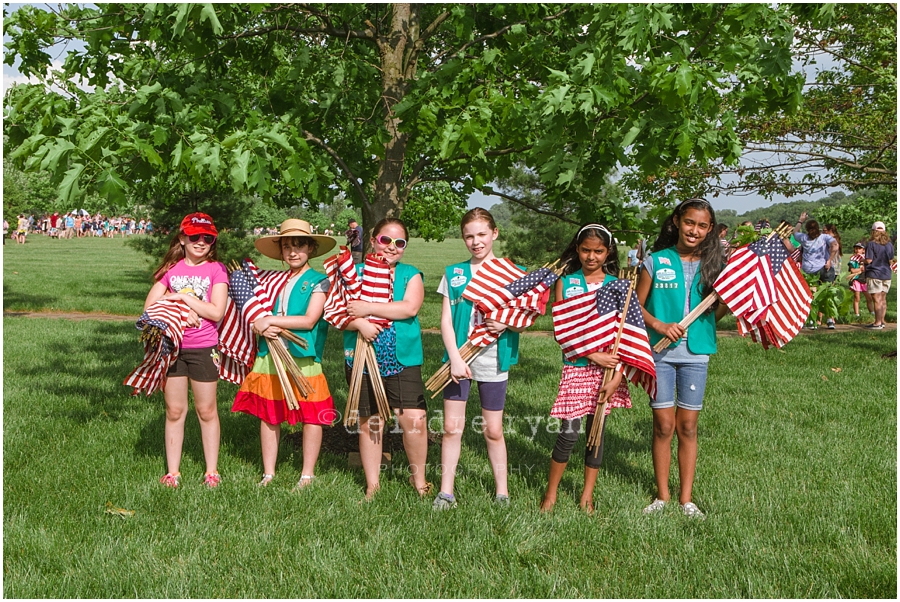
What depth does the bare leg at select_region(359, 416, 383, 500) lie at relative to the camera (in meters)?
4.79

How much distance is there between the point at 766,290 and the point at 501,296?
1556mm

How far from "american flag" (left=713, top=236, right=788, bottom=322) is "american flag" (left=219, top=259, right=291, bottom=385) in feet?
9.05

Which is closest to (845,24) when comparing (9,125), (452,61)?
(452,61)

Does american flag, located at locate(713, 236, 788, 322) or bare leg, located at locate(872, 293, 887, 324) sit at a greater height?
american flag, located at locate(713, 236, 788, 322)

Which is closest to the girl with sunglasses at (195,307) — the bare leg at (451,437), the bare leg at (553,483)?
the bare leg at (451,437)

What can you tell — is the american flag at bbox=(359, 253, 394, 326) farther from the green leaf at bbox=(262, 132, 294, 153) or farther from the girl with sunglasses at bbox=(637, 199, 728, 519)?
the girl with sunglasses at bbox=(637, 199, 728, 519)

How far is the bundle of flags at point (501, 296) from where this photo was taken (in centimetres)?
446

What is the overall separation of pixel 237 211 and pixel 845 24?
582 inches

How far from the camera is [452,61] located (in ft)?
16.4

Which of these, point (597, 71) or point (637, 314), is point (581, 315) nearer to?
point (637, 314)

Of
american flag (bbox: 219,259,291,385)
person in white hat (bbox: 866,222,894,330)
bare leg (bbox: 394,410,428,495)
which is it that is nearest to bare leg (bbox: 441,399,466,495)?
bare leg (bbox: 394,410,428,495)

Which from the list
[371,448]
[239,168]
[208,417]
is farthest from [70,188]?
[371,448]

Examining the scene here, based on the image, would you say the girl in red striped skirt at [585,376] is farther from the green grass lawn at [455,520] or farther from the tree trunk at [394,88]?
the tree trunk at [394,88]

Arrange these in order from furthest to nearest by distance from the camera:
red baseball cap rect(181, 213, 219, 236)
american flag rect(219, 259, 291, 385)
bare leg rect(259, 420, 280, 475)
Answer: bare leg rect(259, 420, 280, 475), american flag rect(219, 259, 291, 385), red baseball cap rect(181, 213, 219, 236)
